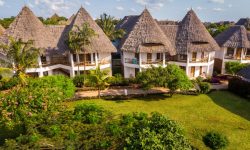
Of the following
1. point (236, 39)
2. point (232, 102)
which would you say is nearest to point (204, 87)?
point (232, 102)

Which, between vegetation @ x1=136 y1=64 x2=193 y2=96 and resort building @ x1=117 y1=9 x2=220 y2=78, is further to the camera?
resort building @ x1=117 y1=9 x2=220 y2=78

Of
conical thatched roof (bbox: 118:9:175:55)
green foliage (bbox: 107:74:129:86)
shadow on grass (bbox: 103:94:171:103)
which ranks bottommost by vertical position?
shadow on grass (bbox: 103:94:171:103)

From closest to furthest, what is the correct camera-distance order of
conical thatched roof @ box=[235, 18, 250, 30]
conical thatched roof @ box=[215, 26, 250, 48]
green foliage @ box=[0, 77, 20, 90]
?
green foliage @ box=[0, 77, 20, 90]
conical thatched roof @ box=[215, 26, 250, 48]
conical thatched roof @ box=[235, 18, 250, 30]

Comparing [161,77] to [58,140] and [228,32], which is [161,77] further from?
[228,32]

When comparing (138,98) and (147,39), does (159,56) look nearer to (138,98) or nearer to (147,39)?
(147,39)

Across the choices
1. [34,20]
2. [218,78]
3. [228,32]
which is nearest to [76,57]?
[34,20]

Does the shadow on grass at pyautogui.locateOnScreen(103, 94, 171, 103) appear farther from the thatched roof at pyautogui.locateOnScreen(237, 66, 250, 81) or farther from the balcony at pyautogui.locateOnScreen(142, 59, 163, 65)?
the thatched roof at pyautogui.locateOnScreen(237, 66, 250, 81)

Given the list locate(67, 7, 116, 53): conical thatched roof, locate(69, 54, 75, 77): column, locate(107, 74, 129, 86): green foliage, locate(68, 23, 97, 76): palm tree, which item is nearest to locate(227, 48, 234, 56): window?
locate(107, 74, 129, 86): green foliage

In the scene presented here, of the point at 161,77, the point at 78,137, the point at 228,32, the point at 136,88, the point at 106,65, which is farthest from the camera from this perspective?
the point at 228,32
